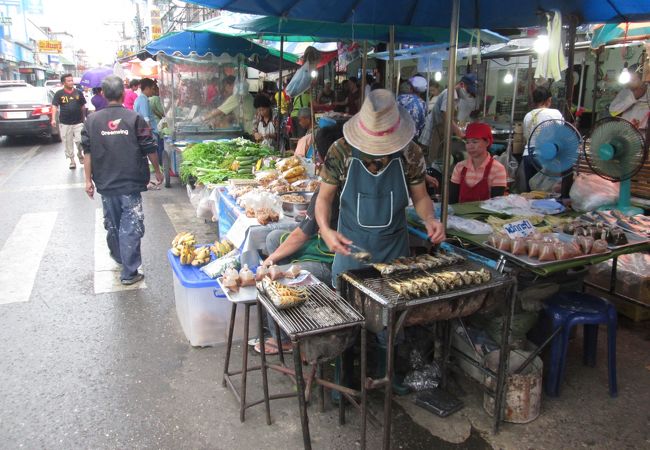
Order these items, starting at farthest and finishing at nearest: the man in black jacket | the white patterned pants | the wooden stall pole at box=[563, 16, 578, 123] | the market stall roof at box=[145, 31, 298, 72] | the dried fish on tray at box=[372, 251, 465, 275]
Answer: the white patterned pants → the market stall roof at box=[145, 31, 298, 72] → the man in black jacket → the wooden stall pole at box=[563, 16, 578, 123] → the dried fish on tray at box=[372, 251, 465, 275]

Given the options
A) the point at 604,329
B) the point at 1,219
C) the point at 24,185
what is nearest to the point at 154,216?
the point at 1,219

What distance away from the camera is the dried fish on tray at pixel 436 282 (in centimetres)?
245

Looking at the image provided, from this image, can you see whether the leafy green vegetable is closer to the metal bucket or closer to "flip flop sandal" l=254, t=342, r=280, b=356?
"flip flop sandal" l=254, t=342, r=280, b=356

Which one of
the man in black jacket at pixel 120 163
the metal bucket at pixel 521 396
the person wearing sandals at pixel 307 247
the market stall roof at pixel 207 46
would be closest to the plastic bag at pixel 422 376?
the metal bucket at pixel 521 396

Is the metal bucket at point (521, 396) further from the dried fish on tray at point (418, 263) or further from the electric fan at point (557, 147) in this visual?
the electric fan at point (557, 147)

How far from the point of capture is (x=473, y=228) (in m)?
3.52

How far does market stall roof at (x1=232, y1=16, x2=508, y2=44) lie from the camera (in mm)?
6562

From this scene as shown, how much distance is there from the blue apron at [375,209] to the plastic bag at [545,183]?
2.51 m

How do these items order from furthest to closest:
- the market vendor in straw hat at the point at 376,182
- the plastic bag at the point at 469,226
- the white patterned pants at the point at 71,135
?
the white patterned pants at the point at 71,135, the plastic bag at the point at 469,226, the market vendor in straw hat at the point at 376,182

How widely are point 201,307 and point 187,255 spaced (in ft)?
1.48

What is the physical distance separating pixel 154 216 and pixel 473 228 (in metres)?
5.59

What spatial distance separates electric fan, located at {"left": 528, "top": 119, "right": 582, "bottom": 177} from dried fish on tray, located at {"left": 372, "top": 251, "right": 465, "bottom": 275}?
5.27 ft

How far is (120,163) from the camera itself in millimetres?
4812

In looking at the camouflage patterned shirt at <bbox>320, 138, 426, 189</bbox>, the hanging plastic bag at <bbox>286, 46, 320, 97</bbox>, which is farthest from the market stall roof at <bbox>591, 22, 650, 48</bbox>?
the camouflage patterned shirt at <bbox>320, 138, 426, 189</bbox>
